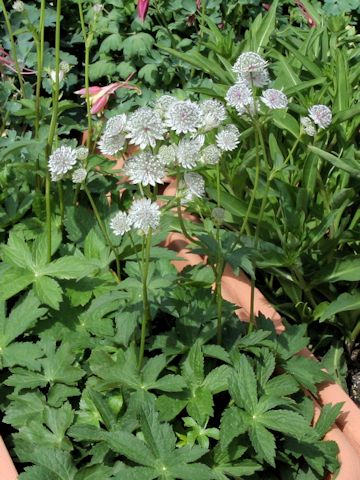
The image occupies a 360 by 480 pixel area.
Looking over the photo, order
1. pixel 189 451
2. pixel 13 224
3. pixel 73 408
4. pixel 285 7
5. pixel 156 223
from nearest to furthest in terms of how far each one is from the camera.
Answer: pixel 156 223 → pixel 189 451 → pixel 73 408 → pixel 13 224 → pixel 285 7

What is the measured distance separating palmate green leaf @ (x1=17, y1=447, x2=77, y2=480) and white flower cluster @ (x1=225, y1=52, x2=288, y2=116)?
66 cm

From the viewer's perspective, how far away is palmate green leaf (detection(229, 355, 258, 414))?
1.26 m

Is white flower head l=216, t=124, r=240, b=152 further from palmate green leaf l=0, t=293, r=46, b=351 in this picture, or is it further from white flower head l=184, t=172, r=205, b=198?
palmate green leaf l=0, t=293, r=46, b=351

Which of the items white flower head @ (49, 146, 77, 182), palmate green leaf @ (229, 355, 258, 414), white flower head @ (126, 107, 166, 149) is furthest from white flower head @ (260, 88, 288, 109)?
palmate green leaf @ (229, 355, 258, 414)

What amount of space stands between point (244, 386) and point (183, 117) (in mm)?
502

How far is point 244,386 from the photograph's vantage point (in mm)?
1277

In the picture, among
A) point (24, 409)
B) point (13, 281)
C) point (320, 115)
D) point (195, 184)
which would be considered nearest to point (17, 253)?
point (13, 281)

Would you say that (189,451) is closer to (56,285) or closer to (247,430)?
(247,430)

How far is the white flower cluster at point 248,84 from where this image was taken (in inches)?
44.6

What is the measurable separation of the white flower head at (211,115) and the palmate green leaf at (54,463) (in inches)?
23.8

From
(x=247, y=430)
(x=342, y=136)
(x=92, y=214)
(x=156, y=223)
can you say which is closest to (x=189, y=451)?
(x=247, y=430)

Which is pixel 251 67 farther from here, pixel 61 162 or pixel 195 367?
pixel 195 367

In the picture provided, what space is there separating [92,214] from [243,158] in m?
0.39

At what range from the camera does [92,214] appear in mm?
1706
